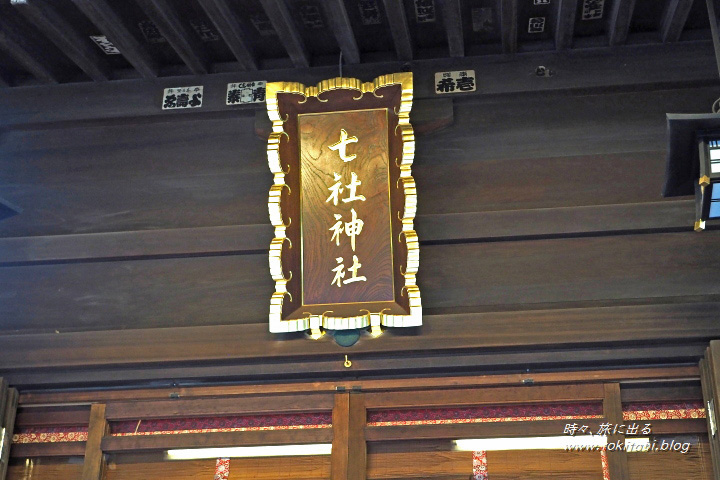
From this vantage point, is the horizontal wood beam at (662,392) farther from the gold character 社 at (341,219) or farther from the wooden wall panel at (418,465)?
the gold character 社 at (341,219)

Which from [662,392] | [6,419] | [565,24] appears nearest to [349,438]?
[662,392]

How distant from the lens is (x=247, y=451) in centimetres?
465

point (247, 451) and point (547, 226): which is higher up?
point (547, 226)

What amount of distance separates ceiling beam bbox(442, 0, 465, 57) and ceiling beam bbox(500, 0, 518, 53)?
233 mm

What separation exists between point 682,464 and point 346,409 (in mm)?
1736

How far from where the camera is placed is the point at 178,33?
493 centimetres

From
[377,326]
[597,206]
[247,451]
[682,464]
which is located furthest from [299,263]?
[682,464]

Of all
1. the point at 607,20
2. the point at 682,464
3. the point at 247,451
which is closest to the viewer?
the point at 682,464

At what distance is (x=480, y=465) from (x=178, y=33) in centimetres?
292

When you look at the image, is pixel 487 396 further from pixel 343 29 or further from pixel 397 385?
pixel 343 29

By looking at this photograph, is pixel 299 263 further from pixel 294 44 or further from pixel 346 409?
pixel 294 44

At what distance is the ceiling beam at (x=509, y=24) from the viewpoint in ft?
15.1

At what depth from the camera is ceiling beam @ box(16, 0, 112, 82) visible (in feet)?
15.5

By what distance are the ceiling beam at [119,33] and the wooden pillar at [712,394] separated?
356cm
